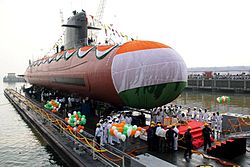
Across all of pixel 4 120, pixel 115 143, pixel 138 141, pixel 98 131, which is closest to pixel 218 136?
pixel 138 141

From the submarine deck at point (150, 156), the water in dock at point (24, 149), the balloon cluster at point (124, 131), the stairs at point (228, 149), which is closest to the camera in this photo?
the submarine deck at point (150, 156)

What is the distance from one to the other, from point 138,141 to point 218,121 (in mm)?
4235

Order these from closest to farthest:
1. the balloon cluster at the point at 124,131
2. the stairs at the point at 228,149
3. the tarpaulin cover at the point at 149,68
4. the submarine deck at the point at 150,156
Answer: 1. the submarine deck at the point at 150,156
2. the balloon cluster at the point at 124,131
3. the stairs at the point at 228,149
4. the tarpaulin cover at the point at 149,68

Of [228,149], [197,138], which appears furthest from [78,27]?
[228,149]

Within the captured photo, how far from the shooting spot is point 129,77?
11.2 m

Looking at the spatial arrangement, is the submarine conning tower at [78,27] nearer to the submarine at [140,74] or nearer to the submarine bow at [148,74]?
the submarine at [140,74]

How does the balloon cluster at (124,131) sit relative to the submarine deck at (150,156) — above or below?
above

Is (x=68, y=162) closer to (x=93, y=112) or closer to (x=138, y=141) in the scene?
(x=138, y=141)

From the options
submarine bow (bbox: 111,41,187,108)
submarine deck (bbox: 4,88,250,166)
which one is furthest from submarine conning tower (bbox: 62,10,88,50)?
submarine deck (bbox: 4,88,250,166)

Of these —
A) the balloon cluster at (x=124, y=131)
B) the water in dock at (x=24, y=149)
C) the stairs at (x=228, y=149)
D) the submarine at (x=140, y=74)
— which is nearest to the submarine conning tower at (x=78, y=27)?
the water in dock at (x=24, y=149)

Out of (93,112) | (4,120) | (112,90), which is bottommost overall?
(4,120)

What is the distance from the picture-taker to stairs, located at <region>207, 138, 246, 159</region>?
9375mm

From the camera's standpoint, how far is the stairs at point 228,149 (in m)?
9.38

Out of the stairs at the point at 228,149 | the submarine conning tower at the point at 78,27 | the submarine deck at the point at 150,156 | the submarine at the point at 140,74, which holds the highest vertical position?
the submarine conning tower at the point at 78,27
